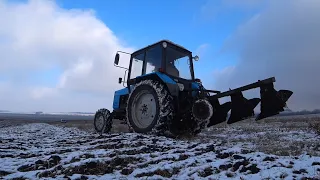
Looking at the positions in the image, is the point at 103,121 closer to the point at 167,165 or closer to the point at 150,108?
the point at 150,108

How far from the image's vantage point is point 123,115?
9945mm

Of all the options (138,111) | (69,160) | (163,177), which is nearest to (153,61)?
(138,111)

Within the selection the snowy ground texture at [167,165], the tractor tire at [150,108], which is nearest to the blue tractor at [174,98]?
the tractor tire at [150,108]

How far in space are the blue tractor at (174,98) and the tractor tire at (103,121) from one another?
14 cm

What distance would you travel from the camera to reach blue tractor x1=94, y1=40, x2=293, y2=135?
21.8ft

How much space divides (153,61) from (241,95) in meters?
3.08

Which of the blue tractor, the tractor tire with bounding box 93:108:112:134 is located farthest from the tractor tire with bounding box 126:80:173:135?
the tractor tire with bounding box 93:108:112:134

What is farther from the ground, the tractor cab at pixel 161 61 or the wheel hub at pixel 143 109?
the tractor cab at pixel 161 61

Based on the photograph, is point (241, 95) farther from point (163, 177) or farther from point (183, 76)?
point (163, 177)

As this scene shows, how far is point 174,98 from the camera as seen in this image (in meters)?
7.54

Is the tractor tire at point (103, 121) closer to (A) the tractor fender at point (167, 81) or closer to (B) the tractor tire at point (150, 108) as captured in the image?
(B) the tractor tire at point (150, 108)

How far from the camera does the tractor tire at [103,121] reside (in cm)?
1011

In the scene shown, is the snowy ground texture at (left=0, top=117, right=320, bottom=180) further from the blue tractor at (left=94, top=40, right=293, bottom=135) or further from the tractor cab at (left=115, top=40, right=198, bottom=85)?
the tractor cab at (left=115, top=40, right=198, bottom=85)

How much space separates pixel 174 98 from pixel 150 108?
2.51 feet
